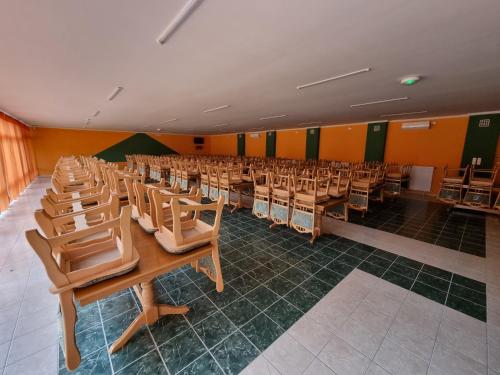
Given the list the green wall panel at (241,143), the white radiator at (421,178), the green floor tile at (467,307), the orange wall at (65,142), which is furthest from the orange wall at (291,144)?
the green floor tile at (467,307)

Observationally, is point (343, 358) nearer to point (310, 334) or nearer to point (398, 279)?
point (310, 334)

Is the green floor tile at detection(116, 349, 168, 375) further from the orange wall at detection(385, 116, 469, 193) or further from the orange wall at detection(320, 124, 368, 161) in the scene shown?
the orange wall at detection(320, 124, 368, 161)

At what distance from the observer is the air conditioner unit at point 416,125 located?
777 centimetres

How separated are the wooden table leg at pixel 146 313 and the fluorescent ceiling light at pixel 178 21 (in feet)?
7.57

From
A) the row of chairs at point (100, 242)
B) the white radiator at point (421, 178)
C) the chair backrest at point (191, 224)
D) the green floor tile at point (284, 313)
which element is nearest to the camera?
the row of chairs at point (100, 242)

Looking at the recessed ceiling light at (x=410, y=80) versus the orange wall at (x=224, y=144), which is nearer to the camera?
the recessed ceiling light at (x=410, y=80)

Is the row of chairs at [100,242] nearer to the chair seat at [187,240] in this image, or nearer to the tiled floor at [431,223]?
the chair seat at [187,240]

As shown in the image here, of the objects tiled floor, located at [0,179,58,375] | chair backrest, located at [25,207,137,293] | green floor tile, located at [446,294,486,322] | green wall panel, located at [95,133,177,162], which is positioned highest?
green wall panel, located at [95,133,177,162]

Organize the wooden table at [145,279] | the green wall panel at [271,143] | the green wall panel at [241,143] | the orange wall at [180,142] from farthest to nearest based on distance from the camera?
1. the orange wall at [180,142]
2. the green wall panel at [241,143]
3. the green wall panel at [271,143]
4. the wooden table at [145,279]

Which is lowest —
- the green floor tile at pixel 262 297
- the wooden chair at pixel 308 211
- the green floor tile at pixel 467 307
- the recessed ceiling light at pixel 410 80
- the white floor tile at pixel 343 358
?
the green floor tile at pixel 467 307

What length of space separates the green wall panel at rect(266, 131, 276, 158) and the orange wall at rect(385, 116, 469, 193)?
636 centimetres

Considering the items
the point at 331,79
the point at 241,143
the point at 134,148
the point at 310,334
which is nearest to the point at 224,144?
the point at 241,143

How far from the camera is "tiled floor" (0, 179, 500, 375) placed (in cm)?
156

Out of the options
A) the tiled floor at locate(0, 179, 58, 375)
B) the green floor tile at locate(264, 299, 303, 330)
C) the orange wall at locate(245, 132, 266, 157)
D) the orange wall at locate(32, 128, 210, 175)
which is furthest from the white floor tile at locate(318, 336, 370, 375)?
the orange wall at locate(32, 128, 210, 175)
